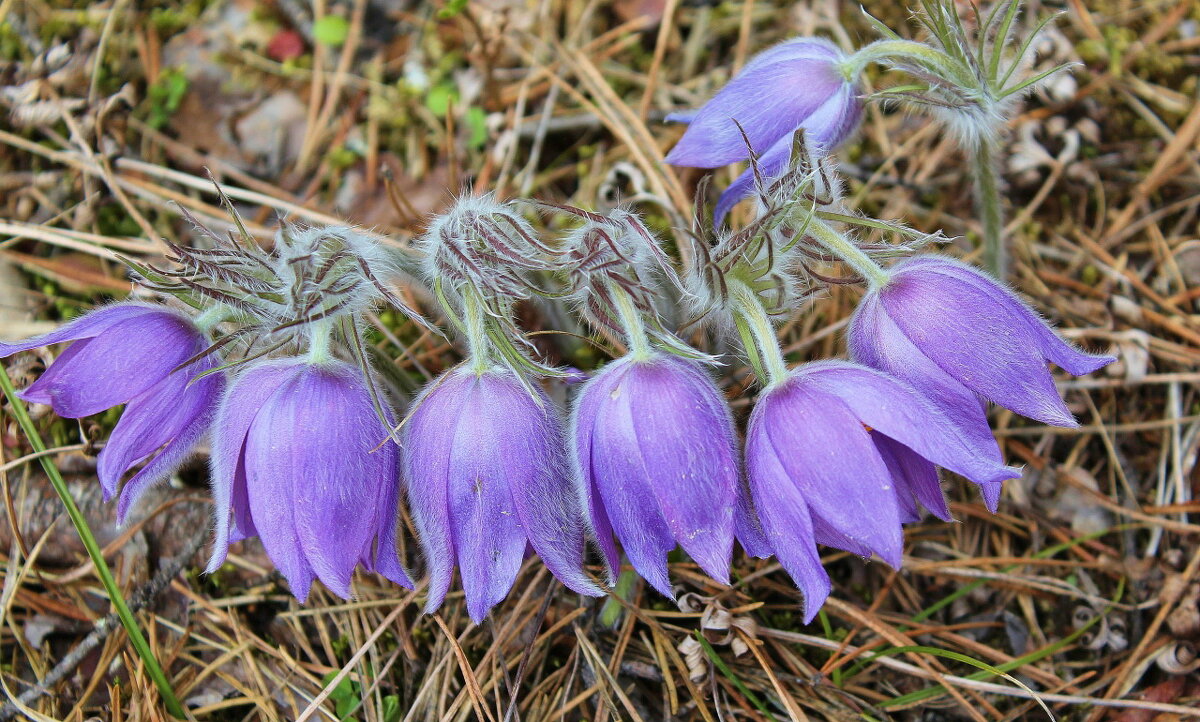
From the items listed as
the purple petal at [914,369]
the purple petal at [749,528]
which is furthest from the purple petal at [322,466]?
the purple petal at [914,369]

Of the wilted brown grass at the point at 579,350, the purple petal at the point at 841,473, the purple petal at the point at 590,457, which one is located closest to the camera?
the purple petal at the point at 841,473

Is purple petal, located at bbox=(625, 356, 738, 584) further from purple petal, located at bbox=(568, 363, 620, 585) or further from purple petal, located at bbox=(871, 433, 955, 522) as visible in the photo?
purple petal, located at bbox=(871, 433, 955, 522)

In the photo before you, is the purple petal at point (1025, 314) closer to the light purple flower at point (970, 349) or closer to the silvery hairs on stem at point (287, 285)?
the light purple flower at point (970, 349)

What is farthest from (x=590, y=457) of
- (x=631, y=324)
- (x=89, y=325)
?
(x=89, y=325)

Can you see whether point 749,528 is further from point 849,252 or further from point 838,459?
point 849,252

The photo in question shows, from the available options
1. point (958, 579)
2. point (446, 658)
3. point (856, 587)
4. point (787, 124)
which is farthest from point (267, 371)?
point (958, 579)

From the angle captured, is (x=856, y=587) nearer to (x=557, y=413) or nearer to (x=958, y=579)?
(x=958, y=579)

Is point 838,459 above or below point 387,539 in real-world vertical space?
above
